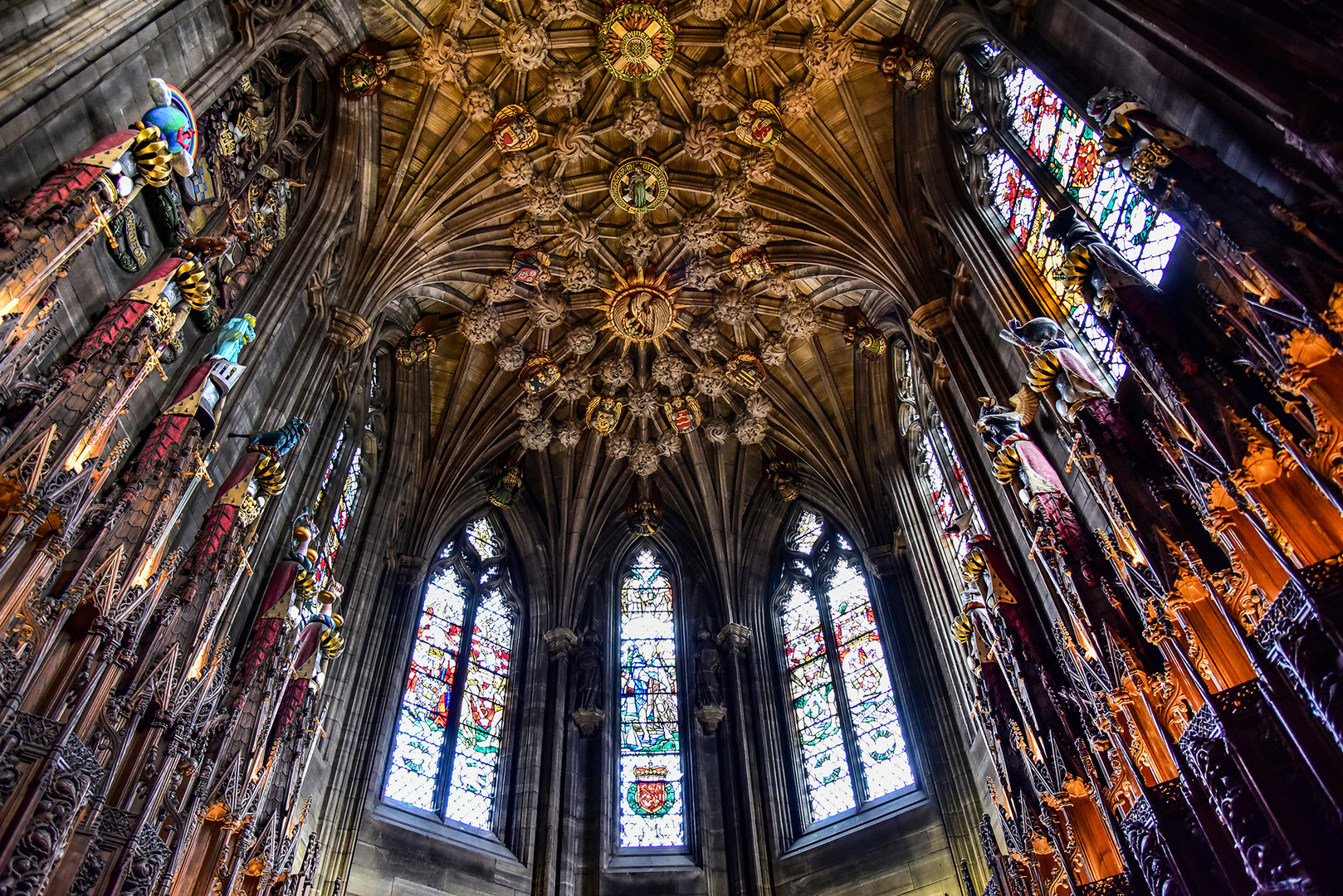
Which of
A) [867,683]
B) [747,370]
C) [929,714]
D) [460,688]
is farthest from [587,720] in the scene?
[747,370]

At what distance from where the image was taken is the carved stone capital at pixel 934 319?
11.3 m

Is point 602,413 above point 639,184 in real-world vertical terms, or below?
below

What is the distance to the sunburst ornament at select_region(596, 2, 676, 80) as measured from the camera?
42.1ft

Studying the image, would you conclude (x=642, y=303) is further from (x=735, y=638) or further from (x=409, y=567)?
(x=735, y=638)

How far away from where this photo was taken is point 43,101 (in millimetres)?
6145

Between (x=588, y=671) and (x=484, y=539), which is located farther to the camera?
(x=484, y=539)

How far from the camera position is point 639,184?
14.5 m

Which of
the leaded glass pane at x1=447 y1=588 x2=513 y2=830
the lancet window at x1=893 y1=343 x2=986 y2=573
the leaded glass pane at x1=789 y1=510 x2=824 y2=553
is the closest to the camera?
the lancet window at x1=893 y1=343 x2=986 y2=573

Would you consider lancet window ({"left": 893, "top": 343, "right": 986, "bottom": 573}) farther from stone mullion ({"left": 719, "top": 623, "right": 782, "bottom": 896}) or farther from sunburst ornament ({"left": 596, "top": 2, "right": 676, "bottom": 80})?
sunburst ornament ({"left": 596, "top": 2, "right": 676, "bottom": 80})

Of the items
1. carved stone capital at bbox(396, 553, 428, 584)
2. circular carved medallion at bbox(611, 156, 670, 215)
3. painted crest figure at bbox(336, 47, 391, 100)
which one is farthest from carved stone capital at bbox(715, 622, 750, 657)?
painted crest figure at bbox(336, 47, 391, 100)

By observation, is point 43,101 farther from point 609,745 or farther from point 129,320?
point 609,745

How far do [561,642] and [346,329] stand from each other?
22.7 feet

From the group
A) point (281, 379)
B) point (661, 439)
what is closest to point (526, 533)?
point (661, 439)

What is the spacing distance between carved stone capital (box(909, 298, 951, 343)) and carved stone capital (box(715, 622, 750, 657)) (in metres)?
6.58
